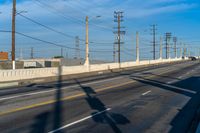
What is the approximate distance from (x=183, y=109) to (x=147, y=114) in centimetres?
224

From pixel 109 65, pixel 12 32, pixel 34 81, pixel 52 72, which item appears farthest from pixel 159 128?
pixel 109 65

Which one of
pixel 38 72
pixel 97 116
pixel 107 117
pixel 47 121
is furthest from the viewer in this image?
pixel 38 72

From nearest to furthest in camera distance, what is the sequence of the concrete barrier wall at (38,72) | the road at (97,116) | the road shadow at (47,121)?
the road shadow at (47,121) → the road at (97,116) → the concrete barrier wall at (38,72)

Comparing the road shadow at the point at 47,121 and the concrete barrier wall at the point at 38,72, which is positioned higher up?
the concrete barrier wall at the point at 38,72

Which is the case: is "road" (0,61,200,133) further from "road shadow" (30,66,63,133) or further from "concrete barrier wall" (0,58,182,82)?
"concrete barrier wall" (0,58,182,82)

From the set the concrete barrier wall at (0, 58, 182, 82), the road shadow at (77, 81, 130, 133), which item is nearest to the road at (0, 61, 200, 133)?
the road shadow at (77, 81, 130, 133)

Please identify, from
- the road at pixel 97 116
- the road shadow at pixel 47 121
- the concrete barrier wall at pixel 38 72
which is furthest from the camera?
the concrete barrier wall at pixel 38 72

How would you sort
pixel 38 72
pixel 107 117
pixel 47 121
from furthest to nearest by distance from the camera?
pixel 38 72 < pixel 107 117 < pixel 47 121

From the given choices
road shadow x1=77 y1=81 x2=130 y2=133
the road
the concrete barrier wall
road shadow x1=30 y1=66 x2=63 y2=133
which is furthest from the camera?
the concrete barrier wall

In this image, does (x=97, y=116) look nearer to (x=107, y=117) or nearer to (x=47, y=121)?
(x=107, y=117)

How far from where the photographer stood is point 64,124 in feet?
34.2

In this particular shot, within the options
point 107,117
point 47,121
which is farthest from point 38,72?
point 47,121

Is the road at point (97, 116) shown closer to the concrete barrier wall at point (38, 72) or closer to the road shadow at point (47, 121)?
the road shadow at point (47, 121)

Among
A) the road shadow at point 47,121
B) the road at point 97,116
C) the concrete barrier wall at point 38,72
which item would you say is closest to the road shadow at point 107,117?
the road at point 97,116
